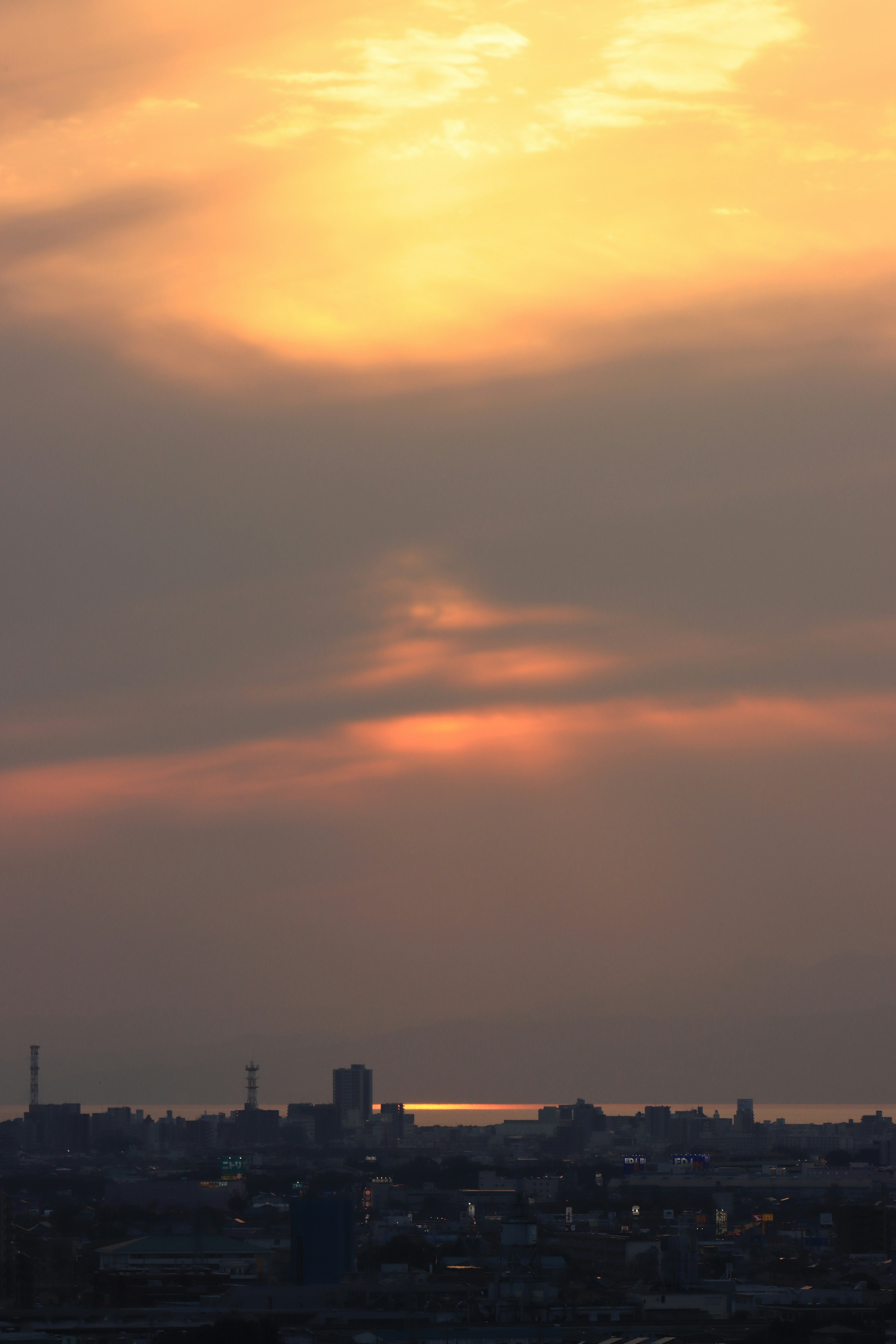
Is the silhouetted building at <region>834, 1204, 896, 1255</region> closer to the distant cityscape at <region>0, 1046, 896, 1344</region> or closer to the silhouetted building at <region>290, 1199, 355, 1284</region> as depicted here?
the distant cityscape at <region>0, 1046, 896, 1344</region>

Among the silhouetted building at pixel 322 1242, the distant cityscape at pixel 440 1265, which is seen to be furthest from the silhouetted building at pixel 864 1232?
the silhouetted building at pixel 322 1242

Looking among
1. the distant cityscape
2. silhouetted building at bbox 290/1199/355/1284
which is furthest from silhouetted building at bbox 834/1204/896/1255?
silhouetted building at bbox 290/1199/355/1284

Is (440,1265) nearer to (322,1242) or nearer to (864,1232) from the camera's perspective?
(322,1242)

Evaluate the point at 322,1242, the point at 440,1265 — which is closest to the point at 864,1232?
the point at 440,1265

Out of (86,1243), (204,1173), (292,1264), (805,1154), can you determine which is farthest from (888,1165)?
(292,1264)

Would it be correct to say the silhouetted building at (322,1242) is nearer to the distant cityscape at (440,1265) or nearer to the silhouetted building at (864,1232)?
the distant cityscape at (440,1265)

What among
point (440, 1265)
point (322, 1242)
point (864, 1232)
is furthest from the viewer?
point (864, 1232)

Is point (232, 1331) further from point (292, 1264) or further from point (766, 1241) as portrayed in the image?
point (766, 1241)

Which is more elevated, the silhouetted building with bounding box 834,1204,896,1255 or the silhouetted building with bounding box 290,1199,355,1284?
the silhouetted building with bounding box 290,1199,355,1284
